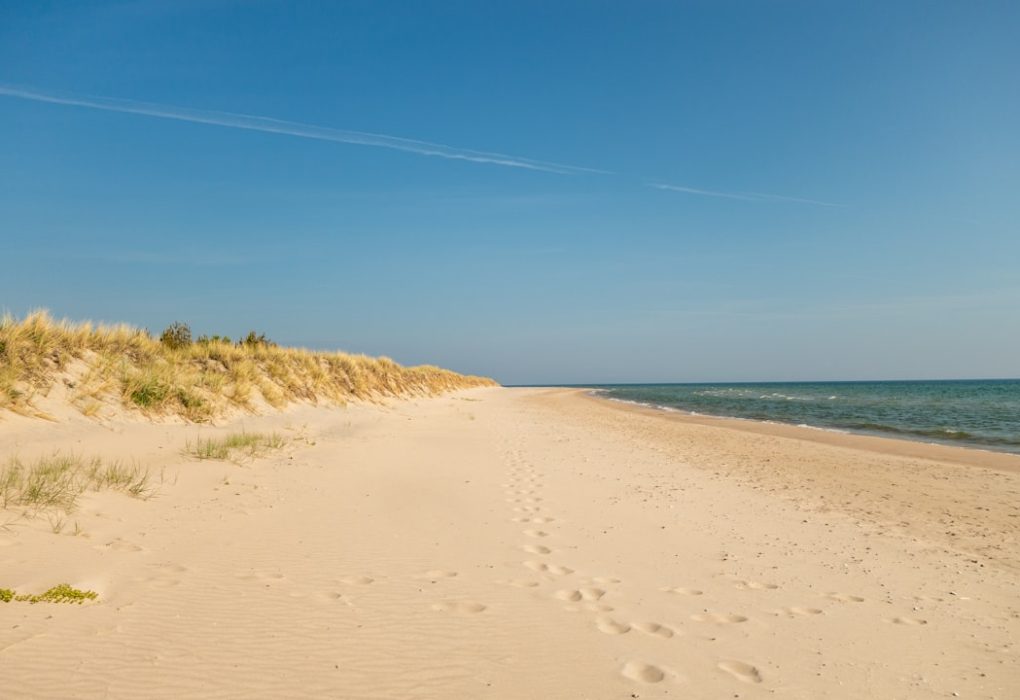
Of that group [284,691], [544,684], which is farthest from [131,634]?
[544,684]

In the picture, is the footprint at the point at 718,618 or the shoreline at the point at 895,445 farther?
the shoreline at the point at 895,445

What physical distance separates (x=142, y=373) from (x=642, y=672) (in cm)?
1238

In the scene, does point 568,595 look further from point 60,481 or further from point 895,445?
point 895,445

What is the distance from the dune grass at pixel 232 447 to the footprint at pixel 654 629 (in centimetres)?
762

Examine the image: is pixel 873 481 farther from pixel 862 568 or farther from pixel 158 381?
Result: pixel 158 381

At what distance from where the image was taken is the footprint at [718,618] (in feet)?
13.9

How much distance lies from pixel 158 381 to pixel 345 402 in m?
8.61

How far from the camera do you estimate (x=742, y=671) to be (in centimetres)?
348

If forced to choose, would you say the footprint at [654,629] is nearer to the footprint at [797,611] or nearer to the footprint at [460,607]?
the footprint at [797,611]

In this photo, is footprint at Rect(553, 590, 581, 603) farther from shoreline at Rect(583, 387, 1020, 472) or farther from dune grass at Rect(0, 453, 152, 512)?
shoreline at Rect(583, 387, 1020, 472)

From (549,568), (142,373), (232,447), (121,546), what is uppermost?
(142,373)

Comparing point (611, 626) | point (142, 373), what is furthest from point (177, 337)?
point (611, 626)

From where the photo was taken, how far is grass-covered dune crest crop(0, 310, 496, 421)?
1024cm

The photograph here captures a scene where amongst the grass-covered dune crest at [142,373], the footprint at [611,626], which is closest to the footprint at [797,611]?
the footprint at [611,626]
